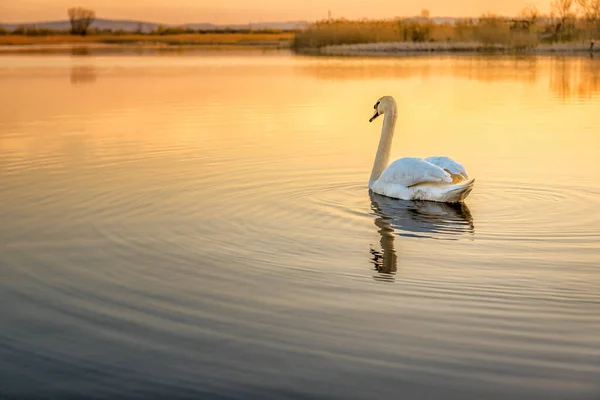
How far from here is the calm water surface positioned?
3973mm

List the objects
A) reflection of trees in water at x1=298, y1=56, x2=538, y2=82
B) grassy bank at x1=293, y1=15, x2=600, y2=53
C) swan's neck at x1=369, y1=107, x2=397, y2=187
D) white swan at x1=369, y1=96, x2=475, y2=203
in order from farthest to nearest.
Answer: grassy bank at x1=293, y1=15, x2=600, y2=53 < reflection of trees in water at x1=298, y1=56, x2=538, y2=82 < swan's neck at x1=369, y1=107, x2=397, y2=187 < white swan at x1=369, y1=96, x2=475, y2=203

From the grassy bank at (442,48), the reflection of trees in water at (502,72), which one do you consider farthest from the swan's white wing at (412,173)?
the grassy bank at (442,48)

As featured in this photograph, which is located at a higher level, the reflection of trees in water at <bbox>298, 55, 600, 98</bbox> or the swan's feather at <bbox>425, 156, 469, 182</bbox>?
the reflection of trees in water at <bbox>298, 55, 600, 98</bbox>

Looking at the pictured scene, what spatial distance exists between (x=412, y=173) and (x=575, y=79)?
1946 cm

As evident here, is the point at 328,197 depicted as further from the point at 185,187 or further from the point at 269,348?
the point at 269,348

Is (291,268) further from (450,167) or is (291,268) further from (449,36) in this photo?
(449,36)

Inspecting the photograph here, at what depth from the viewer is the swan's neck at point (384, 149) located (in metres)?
9.01

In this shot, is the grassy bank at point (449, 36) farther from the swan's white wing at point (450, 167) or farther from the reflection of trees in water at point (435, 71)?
the swan's white wing at point (450, 167)

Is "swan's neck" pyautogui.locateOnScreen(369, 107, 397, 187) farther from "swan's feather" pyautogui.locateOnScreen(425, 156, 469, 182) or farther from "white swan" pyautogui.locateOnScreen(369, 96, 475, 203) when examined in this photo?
"swan's feather" pyautogui.locateOnScreen(425, 156, 469, 182)

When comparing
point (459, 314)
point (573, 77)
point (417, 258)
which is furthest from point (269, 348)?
point (573, 77)

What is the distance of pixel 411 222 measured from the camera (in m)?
7.33

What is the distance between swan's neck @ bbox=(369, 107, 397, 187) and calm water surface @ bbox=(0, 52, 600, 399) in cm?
26

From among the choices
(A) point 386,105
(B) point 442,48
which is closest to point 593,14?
(B) point 442,48

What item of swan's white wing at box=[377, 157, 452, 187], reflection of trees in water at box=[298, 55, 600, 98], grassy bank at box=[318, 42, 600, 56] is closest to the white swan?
swan's white wing at box=[377, 157, 452, 187]
